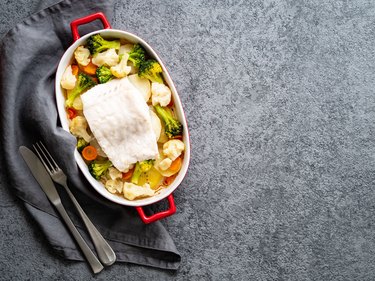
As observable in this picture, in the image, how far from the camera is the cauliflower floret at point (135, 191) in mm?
2066

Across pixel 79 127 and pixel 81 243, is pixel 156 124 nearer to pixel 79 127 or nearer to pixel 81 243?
pixel 79 127

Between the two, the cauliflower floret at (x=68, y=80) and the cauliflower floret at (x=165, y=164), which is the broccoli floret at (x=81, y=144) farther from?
the cauliflower floret at (x=165, y=164)

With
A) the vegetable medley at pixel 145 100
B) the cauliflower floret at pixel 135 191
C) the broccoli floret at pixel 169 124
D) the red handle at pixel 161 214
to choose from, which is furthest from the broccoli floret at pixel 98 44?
the red handle at pixel 161 214

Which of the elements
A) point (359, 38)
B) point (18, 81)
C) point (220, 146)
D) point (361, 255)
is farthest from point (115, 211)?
point (359, 38)

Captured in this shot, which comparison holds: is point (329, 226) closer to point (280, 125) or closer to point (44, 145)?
point (280, 125)

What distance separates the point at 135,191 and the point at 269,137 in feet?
2.31

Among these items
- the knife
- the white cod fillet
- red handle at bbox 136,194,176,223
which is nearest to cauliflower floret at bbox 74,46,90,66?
the white cod fillet

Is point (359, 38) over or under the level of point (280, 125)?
over

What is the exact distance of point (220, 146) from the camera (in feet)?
7.47

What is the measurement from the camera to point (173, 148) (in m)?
2.04

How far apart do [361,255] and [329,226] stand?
22 cm

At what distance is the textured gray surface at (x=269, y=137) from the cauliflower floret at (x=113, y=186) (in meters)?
0.31

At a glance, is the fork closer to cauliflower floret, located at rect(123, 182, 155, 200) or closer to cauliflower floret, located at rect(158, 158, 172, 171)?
cauliflower floret, located at rect(123, 182, 155, 200)

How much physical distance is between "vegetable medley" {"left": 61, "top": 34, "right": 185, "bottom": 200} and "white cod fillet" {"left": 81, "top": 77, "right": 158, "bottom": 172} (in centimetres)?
5
